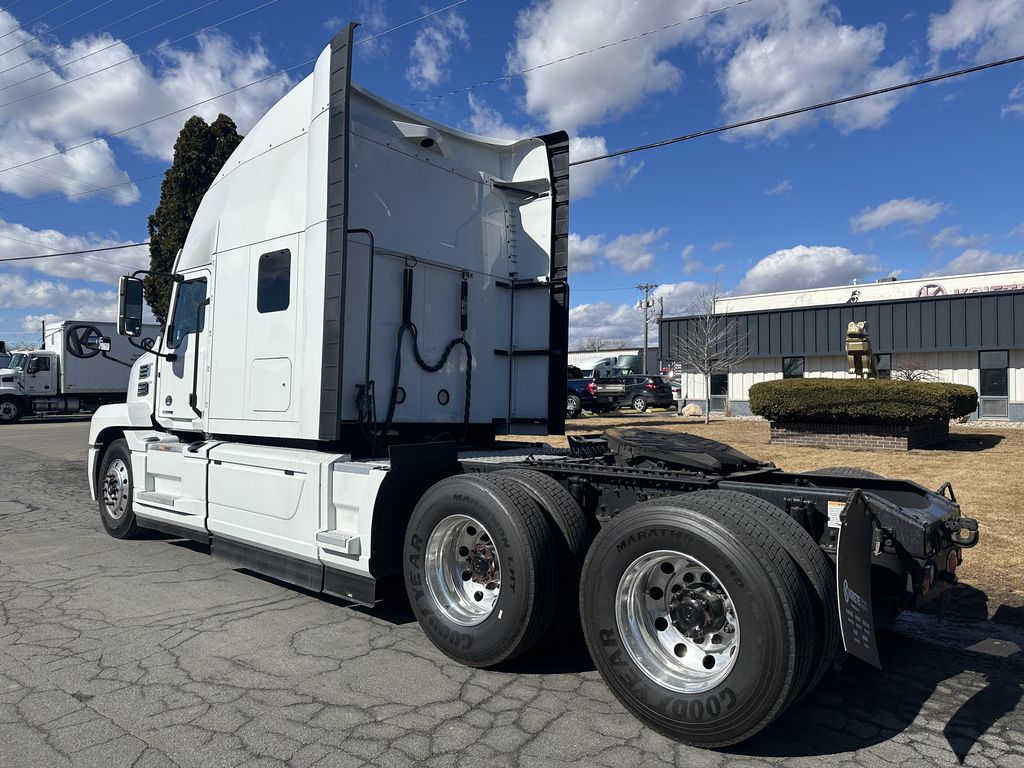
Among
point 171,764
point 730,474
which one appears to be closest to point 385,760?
point 171,764

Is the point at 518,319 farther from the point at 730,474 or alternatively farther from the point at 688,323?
the point at 688,323

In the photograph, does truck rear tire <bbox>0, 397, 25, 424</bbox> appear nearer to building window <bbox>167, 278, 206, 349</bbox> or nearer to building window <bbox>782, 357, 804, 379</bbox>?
building window <bbox>167, 278, 206, 349</bbox>

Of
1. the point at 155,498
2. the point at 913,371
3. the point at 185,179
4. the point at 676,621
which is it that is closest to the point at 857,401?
the point at 676,621

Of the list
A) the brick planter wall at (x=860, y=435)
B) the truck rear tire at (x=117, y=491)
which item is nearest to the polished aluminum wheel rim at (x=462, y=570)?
the truck rear tire at (x=117, y=491)

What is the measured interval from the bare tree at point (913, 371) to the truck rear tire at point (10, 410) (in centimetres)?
3215

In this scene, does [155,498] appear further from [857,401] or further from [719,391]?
[719,391]

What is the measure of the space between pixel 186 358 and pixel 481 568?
4052mm

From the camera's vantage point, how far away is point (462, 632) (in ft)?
13.7

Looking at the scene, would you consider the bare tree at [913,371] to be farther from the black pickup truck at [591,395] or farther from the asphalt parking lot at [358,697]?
the asphalt parking lot at [358,697]

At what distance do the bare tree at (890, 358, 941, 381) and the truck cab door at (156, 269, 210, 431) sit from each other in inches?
902

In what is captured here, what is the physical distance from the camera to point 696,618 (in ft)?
11.0

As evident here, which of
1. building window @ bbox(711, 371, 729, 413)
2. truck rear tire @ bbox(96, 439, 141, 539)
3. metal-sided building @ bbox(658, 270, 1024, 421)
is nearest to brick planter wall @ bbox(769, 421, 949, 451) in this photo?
metal-sided building @ bbox(658, 270, 1024, 421)

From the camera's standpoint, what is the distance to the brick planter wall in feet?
44.0

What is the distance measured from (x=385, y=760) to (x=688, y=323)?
26.4m
